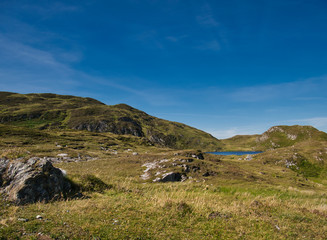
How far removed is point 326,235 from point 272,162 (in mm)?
50934

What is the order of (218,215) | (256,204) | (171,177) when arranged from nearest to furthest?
1. (218,215)
2. (256,204)
3. (171,177)

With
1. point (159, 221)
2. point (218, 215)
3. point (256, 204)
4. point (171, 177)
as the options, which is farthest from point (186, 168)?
point (159, 221)

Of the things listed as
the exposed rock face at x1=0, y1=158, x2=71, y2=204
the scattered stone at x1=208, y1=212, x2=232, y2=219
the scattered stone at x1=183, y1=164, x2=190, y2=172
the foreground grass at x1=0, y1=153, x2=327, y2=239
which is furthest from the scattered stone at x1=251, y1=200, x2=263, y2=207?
the scattered stone at x1=183, y1=164, x2=190, y2=172

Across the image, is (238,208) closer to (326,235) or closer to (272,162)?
(326,235)

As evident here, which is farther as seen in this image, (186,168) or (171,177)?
(186,168)

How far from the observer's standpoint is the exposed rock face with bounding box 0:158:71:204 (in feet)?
35.4

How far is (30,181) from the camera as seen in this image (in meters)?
11.2

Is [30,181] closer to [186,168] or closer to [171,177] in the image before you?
[171,177]

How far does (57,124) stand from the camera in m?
195

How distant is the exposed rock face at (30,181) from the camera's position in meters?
10.8

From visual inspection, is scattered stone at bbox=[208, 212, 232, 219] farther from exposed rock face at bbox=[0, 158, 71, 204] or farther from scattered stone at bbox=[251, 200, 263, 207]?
exposed rock face at bbox=[0, 158, 71, 204]

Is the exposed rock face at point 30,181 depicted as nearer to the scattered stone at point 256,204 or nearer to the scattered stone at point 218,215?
the scattered stone at point 218,215

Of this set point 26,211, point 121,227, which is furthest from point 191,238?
point 26,211

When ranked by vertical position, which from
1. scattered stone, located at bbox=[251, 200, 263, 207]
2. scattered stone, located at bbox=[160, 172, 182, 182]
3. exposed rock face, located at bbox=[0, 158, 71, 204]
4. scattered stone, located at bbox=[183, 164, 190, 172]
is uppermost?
exposed rock face, located at bbox=[0, 158, 71, 204]
